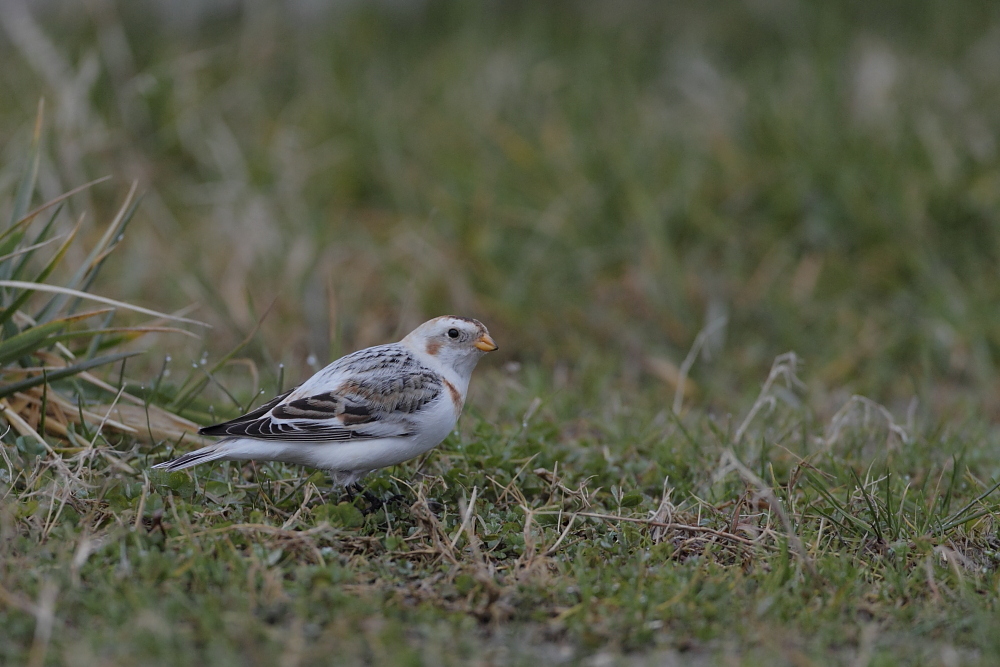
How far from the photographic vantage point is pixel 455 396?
399cm

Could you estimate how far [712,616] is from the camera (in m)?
3.07

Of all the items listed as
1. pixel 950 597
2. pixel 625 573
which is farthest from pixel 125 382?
pixel 950 597

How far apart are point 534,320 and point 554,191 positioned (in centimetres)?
116

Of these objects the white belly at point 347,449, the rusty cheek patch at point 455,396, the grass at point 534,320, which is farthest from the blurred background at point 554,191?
the white belly at point 347,449

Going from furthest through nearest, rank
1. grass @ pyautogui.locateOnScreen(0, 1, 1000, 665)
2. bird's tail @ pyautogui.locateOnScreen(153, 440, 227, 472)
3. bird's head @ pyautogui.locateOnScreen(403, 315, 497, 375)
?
bird's head @ pyautogui.locateOnScreen(403, 315, 497, 375)
bird's tail @ pyautogui.locateOnScreen(153, 440, 227, 472)
grass @ pyautogui.locateOnScreen(0, 1, 1000, 665)

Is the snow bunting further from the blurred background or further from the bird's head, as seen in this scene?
the blurred background

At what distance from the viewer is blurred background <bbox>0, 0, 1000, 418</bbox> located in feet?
20.7

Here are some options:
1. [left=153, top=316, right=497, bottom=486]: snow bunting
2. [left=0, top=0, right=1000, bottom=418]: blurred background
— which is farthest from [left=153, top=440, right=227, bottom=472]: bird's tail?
[left=0, top=0, right=1000, bottom=418]: blurred background

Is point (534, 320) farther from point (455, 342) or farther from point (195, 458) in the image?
point (195, 458)

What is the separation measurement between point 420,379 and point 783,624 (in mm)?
1531

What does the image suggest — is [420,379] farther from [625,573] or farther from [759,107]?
[759,107]

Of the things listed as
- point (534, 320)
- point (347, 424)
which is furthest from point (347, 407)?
point (534, 320)

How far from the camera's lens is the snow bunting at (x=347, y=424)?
11.9ft

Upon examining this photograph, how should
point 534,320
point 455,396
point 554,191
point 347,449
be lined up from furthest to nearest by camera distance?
1. point 554,191
2. point 534,320
3. point 455,396
4. point 347,449
